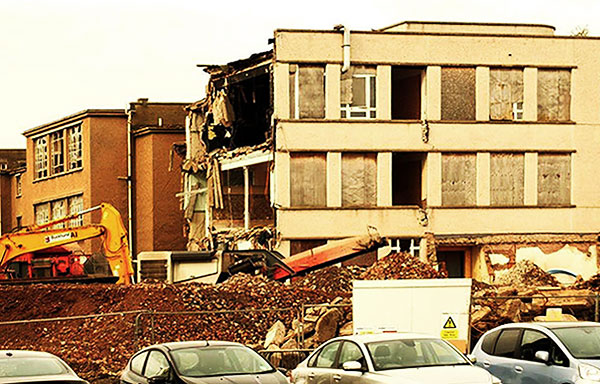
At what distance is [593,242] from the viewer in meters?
47.9

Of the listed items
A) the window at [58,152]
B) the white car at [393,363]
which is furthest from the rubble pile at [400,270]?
the window at [58,152]

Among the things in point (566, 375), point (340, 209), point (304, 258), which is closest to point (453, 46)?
point (340, 209)

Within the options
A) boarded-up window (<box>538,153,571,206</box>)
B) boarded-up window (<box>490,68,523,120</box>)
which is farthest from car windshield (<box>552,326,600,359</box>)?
boarded-up window (<box>490,68,523,120</box>)

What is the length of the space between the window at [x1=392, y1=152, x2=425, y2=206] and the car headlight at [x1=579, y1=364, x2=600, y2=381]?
31775 mm

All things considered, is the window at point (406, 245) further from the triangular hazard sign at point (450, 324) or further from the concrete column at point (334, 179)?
the triangular hazard sign at point (450, 324)

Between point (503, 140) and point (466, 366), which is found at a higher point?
point (503, 140)

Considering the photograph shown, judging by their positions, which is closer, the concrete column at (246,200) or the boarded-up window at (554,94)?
the boarded-up window at (554,94)

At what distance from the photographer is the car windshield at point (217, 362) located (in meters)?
16.8

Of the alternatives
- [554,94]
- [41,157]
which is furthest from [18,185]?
[554,94]

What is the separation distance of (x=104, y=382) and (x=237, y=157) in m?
26.1

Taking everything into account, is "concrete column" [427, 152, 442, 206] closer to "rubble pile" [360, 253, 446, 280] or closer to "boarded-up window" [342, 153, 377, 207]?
"boarded-up window" [342, 153, 377, 207]

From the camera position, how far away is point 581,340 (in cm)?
1761

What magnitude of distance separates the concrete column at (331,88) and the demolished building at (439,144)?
0.05m

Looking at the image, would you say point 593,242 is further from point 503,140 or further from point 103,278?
point 103,278
